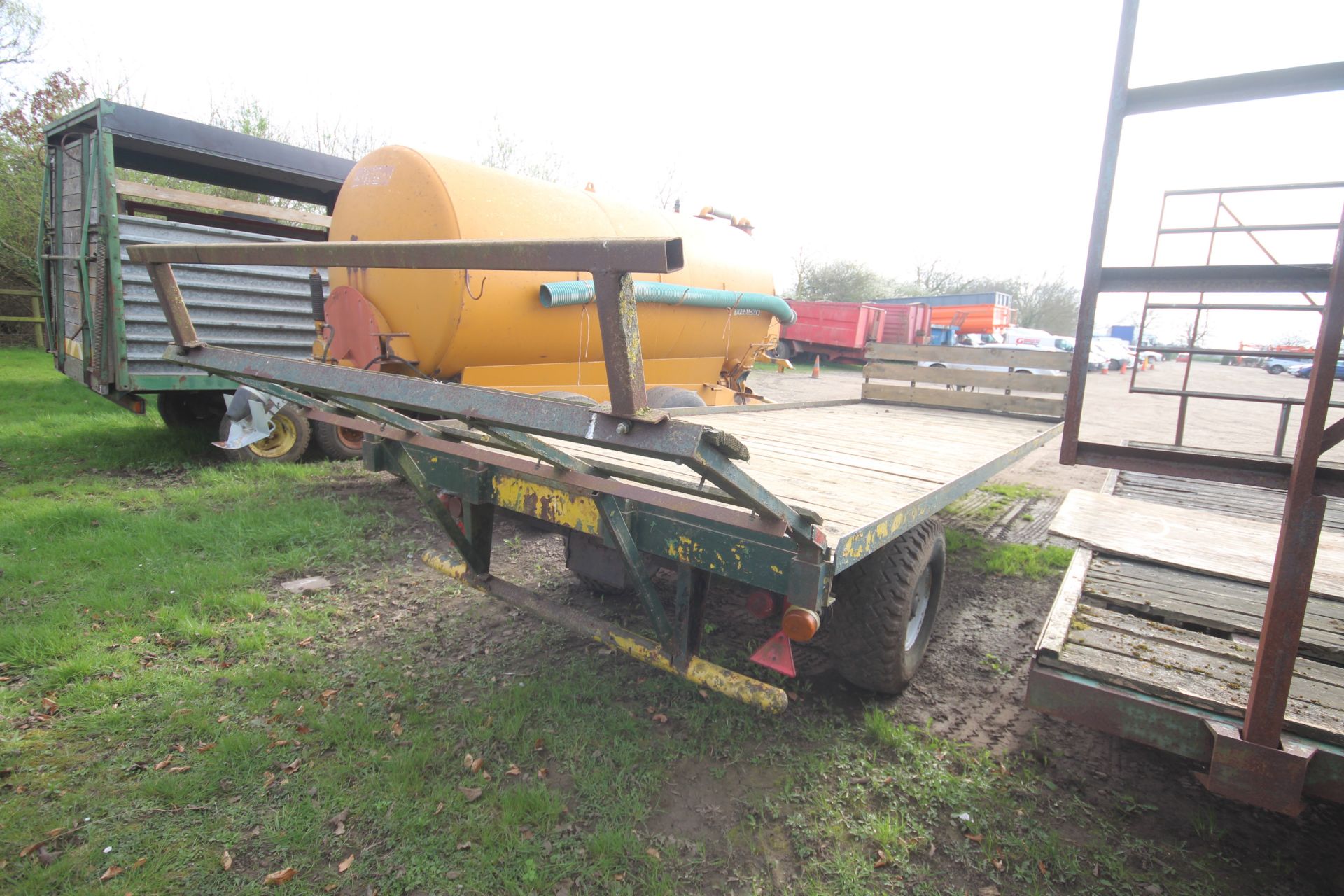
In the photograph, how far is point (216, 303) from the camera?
6320mm

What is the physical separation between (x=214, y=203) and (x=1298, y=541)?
786 cm

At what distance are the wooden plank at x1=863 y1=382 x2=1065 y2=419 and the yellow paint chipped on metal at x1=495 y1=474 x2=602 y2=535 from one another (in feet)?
17.8

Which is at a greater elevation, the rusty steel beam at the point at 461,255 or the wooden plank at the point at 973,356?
the rusty steel beam at the point at 461,255

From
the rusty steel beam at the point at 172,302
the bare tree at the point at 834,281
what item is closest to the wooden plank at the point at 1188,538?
the rusty steel beam at the point at 172,302

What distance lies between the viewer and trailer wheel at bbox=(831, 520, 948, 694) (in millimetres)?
2727

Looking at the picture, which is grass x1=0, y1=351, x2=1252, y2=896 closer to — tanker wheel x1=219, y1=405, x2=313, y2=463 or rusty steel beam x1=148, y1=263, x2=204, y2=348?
rusty steel beam x1=148, y1=263, x2=204, y2=348

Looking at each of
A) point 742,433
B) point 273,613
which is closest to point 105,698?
point 273,613

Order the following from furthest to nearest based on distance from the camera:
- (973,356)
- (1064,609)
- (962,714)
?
(973,356) → (962,714) → (1064,609)

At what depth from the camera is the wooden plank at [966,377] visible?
6480 millimetres

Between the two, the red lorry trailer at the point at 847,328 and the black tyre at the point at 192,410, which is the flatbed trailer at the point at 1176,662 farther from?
the red lorry trailer at the point at 847,328

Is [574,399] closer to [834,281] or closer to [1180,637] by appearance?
[1180,637]

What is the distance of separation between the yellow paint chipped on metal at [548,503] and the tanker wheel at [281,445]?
185 inches

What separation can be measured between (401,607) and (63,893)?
2006 mm

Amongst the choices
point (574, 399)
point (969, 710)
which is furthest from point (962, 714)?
point (574, 399)
